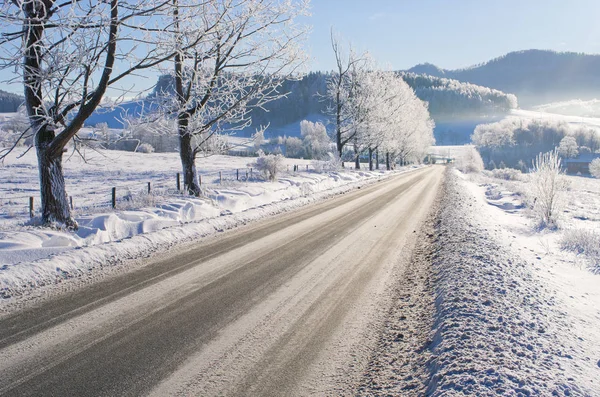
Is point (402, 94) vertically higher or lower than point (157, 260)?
higher

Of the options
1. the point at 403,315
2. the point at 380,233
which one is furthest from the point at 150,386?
the point at 380,233

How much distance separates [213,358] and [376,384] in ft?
4.82

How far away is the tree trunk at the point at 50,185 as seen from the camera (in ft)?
23.8

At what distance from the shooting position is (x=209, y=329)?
3.57 m

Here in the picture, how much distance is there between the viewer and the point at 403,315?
4070 mm

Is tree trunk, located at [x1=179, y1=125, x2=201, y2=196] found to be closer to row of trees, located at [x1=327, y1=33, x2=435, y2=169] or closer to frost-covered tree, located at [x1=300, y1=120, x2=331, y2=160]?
row of trees, located at [x1=327, y1=33, x2=435, y2=169]

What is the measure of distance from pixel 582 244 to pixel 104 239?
36.7 ft

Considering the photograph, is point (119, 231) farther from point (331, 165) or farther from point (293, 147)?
point (293, 147)

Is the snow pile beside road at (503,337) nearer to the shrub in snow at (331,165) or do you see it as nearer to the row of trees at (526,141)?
the shrub in snow at (331,165)

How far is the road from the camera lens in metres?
2.73

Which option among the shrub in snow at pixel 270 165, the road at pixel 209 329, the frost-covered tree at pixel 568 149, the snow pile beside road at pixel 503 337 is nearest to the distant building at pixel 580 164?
the frost-covered tree at pixel 568 149

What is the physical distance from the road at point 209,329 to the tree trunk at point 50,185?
11.6 ft

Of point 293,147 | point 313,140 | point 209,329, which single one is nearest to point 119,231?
point 209,329

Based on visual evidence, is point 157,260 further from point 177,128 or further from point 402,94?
point 402,94
